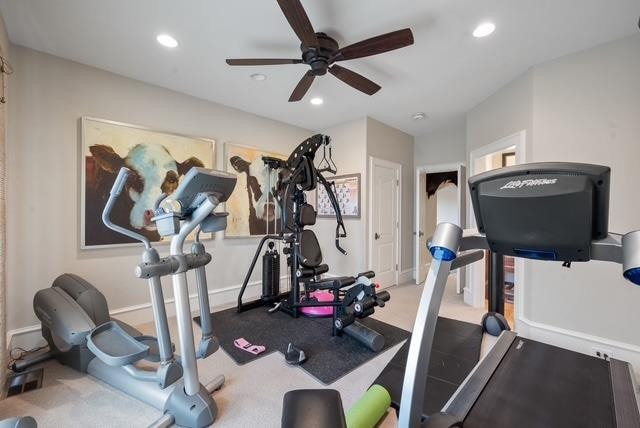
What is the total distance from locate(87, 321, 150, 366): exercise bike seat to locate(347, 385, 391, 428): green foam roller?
131cm

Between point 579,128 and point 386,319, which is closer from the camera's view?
point 579,128

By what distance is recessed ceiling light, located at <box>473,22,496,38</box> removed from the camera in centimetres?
208

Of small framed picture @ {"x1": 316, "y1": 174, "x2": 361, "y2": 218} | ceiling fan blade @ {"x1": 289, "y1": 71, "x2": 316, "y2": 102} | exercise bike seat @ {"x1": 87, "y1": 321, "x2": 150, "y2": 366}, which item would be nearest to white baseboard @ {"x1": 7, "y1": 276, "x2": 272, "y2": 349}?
exercise bike seat @ {"x1": 87, "y1": 321, "x2": 150, "y2": 366}

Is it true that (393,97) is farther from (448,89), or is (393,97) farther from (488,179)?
(488,179)

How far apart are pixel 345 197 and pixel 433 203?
2.43 meters

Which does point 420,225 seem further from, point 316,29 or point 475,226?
point 316,29

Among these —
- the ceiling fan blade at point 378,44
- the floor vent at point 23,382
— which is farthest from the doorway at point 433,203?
the floor vent at point 23,382

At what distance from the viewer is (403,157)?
4844 mm

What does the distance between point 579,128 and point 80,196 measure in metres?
4.68

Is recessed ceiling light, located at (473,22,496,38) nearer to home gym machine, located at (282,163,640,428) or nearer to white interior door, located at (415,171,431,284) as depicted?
home gym machine, located at (282,163,640,428)

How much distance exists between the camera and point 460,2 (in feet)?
6.12

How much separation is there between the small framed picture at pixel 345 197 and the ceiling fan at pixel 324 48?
1.91 meters

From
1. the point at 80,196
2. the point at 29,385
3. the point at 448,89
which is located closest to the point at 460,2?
the point at 448,89

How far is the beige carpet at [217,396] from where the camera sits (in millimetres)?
1662
